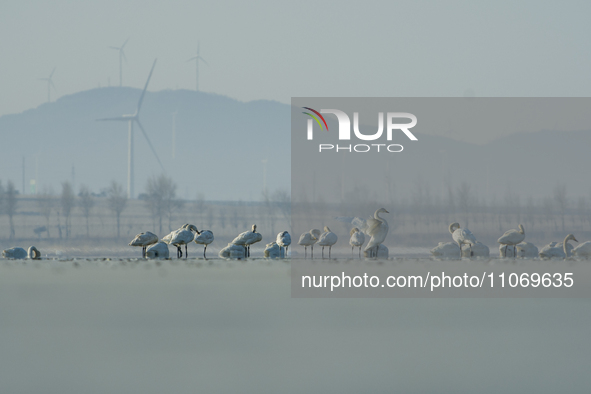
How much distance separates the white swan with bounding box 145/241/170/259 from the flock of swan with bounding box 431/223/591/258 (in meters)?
9.53

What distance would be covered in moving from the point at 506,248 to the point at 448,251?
7.76 ft

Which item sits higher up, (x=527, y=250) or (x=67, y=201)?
(x=67, y=201)

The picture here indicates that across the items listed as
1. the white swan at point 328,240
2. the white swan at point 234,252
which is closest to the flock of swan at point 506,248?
the white swan at point 328,240

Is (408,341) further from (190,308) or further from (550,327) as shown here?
(190,308)

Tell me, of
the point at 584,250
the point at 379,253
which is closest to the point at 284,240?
the point at 379,253

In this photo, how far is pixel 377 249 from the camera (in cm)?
2602

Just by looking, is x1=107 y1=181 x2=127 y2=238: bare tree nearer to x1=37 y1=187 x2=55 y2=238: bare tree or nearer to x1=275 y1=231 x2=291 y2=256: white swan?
x1=37 y1=187 x2=55 y2=238: bare tree

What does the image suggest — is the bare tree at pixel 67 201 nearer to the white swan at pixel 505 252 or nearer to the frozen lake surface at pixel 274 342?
the white swan at pixel 505 252

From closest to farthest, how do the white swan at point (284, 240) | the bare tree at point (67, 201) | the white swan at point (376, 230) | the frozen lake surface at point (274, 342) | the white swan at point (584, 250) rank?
the frozen lake surface at point (274, 342), the white swan at point (376, 230), the white swan at point (584, 250), the white swan at point (284, 240), the bare tree at point (67, 201)

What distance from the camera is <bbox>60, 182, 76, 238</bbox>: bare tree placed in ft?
363

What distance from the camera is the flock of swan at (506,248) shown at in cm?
2573

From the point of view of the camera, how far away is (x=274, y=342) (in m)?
12.7

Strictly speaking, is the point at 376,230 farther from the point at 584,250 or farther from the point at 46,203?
the point at 46,203

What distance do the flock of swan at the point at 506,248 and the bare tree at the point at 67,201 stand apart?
8982cm
